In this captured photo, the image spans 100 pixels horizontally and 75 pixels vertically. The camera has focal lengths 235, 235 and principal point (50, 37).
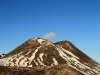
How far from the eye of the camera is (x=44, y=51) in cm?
12138

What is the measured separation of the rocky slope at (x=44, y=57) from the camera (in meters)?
107

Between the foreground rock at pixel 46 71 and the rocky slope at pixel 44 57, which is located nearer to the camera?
the foreground rock at pixel 46 71

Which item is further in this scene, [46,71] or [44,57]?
[44,57]

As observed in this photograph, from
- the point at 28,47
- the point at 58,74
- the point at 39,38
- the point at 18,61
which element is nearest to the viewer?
the point at 58,74

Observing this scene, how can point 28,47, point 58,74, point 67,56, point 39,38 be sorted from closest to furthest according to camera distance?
point 58,74 → point 67,56 → point 28,47 → point 39,38

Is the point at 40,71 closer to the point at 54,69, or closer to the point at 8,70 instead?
the point at 54,69

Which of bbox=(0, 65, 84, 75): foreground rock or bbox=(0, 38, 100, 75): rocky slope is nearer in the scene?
bbox=(0, 65, 84, 75): foreground rock

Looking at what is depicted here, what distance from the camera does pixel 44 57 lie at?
114m

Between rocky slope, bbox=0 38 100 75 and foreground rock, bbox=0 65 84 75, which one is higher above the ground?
rocky slope, bbox=0 38 100 75

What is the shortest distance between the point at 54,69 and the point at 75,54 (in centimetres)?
9483

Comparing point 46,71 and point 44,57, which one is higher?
point 44,57

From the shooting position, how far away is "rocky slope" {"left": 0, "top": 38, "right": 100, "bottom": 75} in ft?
352

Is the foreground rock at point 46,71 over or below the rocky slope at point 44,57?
below

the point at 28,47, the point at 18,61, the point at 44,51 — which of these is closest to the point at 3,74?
the point at 18,61
